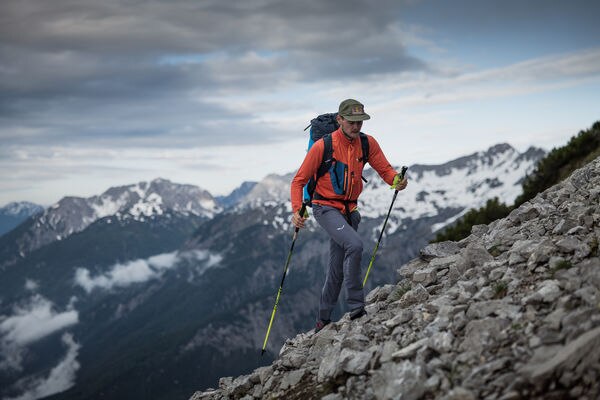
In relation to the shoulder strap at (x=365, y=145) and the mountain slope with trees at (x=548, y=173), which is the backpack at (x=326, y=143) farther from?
the mountain slope with trees at (x=548, y=173)

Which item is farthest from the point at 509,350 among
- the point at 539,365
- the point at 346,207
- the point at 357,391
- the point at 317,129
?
the point at 317,129

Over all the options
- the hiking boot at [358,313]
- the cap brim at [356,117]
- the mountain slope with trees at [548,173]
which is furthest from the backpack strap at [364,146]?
the mountain slope with trees at [548,173]

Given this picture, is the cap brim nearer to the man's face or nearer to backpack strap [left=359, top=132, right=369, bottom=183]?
the man's face

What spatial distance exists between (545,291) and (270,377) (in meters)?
6.31

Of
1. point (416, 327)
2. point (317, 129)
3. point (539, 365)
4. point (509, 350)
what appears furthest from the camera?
point (317, 129)

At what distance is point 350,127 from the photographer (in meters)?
11.1

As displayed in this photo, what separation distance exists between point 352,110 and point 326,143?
38.9 inches

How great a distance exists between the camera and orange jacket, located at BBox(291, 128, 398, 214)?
11.4 m

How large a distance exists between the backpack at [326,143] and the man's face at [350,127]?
455 millimetres

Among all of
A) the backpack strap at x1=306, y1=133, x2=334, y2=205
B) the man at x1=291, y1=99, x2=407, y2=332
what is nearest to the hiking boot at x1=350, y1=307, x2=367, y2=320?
the man at x1=291, y1=99, x2=407, y2=332

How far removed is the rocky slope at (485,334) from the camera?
A: 6.32 metres

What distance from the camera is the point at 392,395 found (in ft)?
24.1

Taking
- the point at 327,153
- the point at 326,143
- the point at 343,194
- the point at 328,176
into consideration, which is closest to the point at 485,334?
the point at 343,194

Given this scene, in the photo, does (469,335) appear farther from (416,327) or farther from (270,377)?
(270,377)
